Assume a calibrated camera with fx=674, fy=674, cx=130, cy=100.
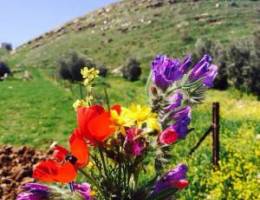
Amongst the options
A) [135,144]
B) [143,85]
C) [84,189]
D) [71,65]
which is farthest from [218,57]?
[135,144]

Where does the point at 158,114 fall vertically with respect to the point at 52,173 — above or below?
above

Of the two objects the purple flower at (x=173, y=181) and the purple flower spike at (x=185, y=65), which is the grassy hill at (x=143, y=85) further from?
the purple flower at (x=173, y=181)

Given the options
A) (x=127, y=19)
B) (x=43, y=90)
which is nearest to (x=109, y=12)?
(x=127, y=19)

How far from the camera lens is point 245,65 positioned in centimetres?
3972

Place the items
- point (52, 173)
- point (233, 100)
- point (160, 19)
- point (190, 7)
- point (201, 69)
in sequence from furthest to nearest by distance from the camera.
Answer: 1. point (190, 7)
2. point (160, 19)
3. point (233, 100)
4. point (201, 69)
5. point (52, 173)

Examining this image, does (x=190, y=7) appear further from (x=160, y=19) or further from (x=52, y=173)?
(x=52, y=173)

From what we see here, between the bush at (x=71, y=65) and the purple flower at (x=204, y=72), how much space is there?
4891 cm

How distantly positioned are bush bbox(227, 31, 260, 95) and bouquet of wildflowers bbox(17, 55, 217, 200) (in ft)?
116

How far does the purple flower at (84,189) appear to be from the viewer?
2.20 metres

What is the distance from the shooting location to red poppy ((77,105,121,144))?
203cm

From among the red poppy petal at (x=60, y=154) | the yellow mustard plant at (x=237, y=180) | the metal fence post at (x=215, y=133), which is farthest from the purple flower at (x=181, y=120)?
the metal fence post at (x=215, y=133)

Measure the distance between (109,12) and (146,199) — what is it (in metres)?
104

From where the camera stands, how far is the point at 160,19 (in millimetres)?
85312

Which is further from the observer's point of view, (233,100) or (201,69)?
(233,100)
